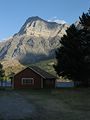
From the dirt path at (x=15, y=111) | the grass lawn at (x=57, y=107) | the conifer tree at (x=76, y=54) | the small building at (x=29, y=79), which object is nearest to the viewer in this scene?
the dirt path at (x=15, y=111)

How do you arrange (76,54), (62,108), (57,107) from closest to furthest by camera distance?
(62,108), (57,107), (76,54)

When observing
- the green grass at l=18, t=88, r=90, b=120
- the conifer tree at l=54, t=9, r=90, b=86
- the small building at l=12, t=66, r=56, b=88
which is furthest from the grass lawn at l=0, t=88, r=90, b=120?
the small building at l=12, t=66, r=56, b=88

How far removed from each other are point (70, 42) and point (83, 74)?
888cm

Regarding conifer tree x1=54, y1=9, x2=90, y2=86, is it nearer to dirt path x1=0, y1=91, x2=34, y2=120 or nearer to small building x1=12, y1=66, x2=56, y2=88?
small building x1=12, y1=66, x2=56, y2=88

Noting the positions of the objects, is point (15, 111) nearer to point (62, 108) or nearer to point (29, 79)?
point (62, 108)

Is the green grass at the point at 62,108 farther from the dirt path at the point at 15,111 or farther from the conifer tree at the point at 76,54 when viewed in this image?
the conifer tree at the point at 76,54

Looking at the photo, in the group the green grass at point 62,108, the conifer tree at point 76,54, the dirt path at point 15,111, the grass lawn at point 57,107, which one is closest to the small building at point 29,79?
the conifer tree at point 76,54

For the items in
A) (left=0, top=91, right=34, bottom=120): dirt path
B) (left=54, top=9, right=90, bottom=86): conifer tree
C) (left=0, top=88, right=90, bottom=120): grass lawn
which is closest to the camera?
(left=0, top=91, right=34, bottom=120): dirt path

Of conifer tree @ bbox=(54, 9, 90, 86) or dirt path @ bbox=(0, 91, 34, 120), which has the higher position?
conifer tree @ bbox=(54, 9, 90, 86)

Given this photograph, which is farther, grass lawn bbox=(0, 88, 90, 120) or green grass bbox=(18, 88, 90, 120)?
green grass bbox=(18, 88, 90, 120)

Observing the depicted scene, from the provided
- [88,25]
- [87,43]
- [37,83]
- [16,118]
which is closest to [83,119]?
[16,118]

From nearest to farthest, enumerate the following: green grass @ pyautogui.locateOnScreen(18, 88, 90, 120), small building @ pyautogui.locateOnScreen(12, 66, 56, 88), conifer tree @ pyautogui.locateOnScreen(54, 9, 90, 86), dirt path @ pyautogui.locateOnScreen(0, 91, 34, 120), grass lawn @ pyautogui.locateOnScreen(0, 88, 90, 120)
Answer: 1. dirt path @ pyautogui.locateOnScreen(0, 91, 34, 120)
2. grass lawn @ pyautogui.locateOnScreen(0, 88, 90, 120)
3. green grass @ pyautogui.locateOnScreen(18, 88, 90, 120)
4. conifer tree @ pyautogui.locateOnScreen(54, 9, 90, 86)
5. small building @ pyautogui.locateOnScreen(12, 66, 56, 88)

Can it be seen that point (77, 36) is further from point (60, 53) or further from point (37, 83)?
point (37, 83)

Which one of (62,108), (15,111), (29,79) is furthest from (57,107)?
(29,79)
